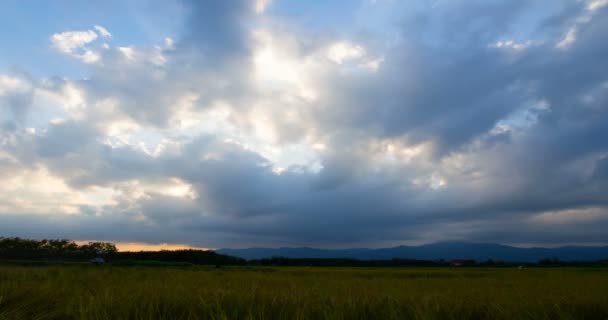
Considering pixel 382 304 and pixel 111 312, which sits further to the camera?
pixel 382 304

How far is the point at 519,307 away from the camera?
3705mm

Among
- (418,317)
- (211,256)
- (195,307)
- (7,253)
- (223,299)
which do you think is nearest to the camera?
(418,317)

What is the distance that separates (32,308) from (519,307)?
4808 millimetres

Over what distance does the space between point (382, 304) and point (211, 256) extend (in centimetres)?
9109

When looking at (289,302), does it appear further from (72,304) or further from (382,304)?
(72,304)

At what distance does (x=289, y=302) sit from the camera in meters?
3.85

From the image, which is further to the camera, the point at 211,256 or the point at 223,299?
the point at 211,256

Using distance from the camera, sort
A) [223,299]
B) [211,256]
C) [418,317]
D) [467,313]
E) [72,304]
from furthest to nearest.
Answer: [211,256] → [72,304] → [223,299] → [467,313] → [418,317]

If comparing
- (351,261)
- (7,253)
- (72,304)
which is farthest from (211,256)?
(72,304)

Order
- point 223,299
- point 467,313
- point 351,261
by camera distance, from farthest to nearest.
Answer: point 351,261 → point 223,299 → point 467,313

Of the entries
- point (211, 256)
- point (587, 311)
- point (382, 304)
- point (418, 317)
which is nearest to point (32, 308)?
point (382, 304)

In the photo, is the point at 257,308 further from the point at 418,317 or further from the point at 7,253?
the point at 7,253

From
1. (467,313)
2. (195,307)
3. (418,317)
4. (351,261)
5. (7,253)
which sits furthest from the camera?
(351,261)

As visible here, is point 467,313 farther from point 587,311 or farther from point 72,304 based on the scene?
point 72,304
